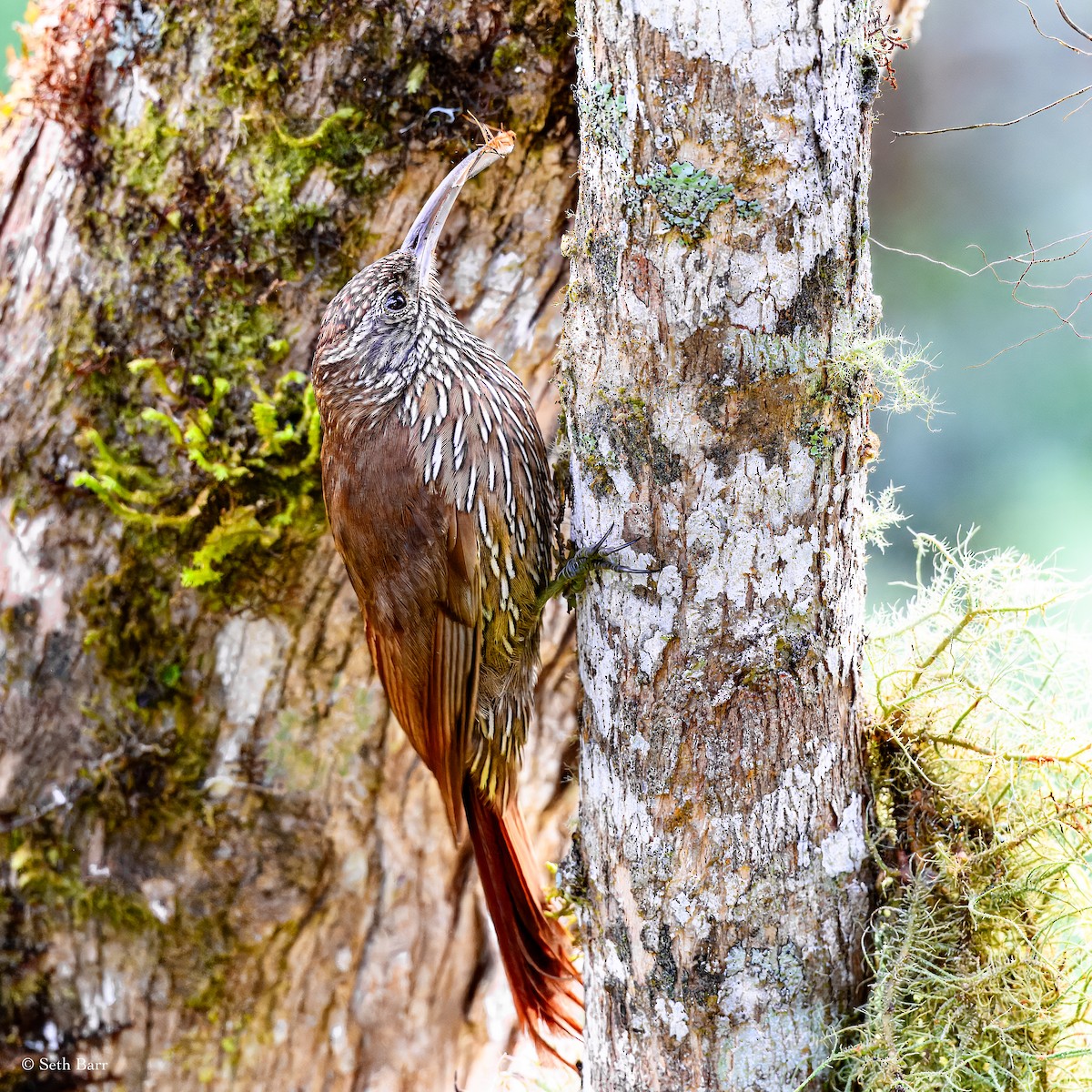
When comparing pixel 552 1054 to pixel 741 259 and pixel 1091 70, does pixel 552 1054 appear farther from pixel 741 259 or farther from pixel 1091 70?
pixel 1091 70

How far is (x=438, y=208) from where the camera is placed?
2016 millimetres

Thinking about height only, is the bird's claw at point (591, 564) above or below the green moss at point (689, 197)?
below

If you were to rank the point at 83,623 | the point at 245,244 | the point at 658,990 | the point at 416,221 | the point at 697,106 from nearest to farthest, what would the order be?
the point at 697,106, the point at 658,990, the point at 416,221, the point at 245,244, the point at 83,623

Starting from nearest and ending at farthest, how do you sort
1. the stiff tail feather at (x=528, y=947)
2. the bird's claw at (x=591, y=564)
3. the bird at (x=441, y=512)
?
the bird's claw at (x=591, y=564) < the bird at (x=441, y=512) < the stiff tail feather at (x=528, y=947)

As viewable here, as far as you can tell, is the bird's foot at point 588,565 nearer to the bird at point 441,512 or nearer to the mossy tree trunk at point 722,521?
the mossy tree trunk at point 722,521

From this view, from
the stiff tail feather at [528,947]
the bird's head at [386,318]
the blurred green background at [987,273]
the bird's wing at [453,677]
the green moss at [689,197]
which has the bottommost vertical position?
the stiff tail feather at [528,947]

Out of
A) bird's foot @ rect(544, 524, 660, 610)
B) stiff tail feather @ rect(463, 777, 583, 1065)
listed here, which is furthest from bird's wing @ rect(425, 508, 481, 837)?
bird's foot @ rect(544, 524, 660, 610)

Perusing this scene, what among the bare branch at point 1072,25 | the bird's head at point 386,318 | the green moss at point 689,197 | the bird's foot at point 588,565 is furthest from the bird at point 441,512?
the bare branch at point 1072,25

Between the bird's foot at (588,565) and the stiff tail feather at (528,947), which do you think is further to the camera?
the stiff tail feather at (528,947)

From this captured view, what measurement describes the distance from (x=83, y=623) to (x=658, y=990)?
1638mm

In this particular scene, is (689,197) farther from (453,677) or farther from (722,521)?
(453,677)

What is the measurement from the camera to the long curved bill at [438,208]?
198 cm

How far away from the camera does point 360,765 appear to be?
2.44m

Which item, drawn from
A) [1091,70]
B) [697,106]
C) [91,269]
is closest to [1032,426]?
[1091,70]
